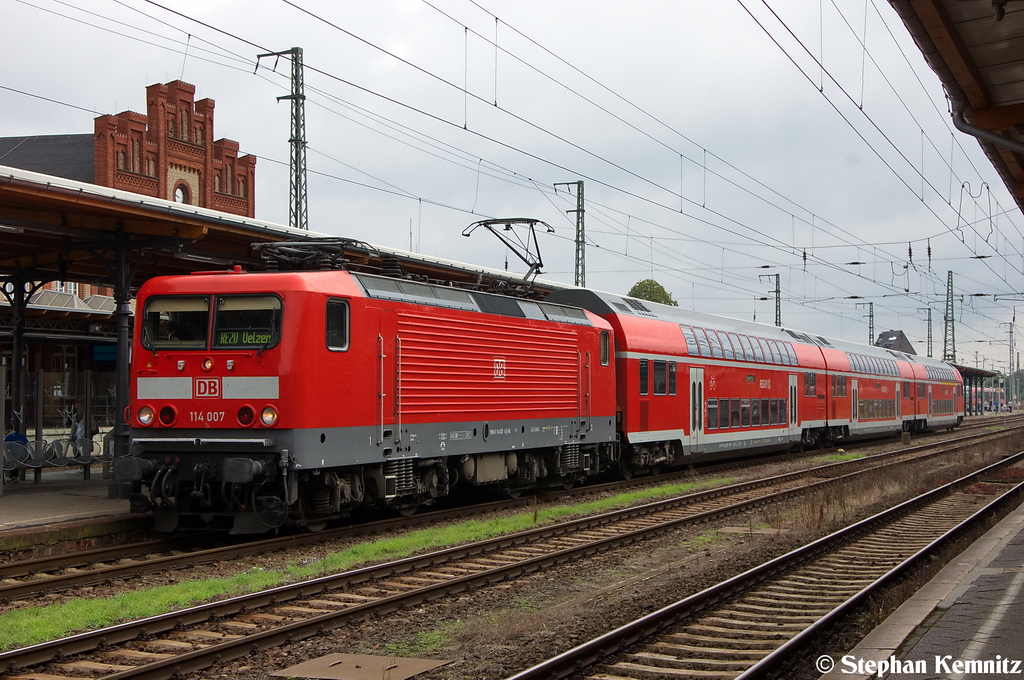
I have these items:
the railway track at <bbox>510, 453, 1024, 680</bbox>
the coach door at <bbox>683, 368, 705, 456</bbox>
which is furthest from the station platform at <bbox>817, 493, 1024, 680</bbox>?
the coach door at <bbox>683, 368, 705, 456</bbox>

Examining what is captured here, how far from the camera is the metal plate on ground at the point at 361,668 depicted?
6.82 m

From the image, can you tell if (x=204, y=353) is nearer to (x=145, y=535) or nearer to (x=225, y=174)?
(x=145, y=535)

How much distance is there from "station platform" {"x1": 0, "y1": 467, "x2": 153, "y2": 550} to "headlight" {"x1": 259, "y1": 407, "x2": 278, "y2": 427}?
109 inches

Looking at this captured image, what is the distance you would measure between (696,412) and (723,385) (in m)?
1.82

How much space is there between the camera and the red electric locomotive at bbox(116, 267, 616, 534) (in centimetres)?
1196

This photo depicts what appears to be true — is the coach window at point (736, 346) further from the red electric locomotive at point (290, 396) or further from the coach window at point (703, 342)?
the red electric locomotive at point (290, 396)

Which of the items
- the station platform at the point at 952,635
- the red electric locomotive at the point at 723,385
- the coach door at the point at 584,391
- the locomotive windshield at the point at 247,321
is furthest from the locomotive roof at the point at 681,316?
the station platform at the point at 952,635

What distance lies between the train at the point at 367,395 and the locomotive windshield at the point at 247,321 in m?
0.02

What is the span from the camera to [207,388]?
480 inches

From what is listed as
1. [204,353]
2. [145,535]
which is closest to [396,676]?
[204,353]

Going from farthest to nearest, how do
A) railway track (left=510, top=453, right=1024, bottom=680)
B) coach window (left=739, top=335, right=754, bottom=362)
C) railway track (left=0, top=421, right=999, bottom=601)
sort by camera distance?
coach window (left=739, top=335, right=754, bottom=362), railway track (left=0, top=421, right=999, bottom=601), railway track (left=510, top=453, right=1024, bottom=680)

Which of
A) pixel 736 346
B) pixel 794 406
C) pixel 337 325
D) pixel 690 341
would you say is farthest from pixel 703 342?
pixel 337 325

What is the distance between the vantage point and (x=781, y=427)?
28531 mm

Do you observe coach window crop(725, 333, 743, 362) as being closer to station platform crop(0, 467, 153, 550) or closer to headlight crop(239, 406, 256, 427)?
station platform crop(0, 467, 153, 550)
